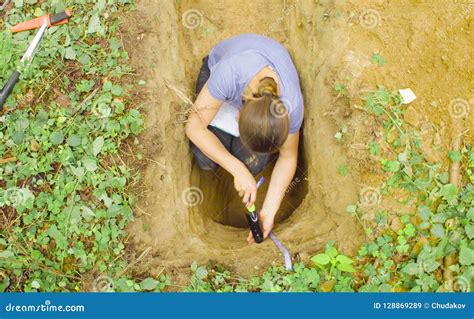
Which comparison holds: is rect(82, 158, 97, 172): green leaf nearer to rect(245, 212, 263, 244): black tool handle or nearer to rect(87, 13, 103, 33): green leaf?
rect(87, 13, 103, 33): green leaf

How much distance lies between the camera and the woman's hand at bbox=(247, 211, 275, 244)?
3379 mm

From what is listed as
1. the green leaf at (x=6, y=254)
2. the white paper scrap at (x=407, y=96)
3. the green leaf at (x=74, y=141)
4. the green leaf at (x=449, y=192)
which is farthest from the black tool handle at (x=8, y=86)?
the green leaf at (x=449, y=192)

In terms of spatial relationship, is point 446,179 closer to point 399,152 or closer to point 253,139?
point 399,152

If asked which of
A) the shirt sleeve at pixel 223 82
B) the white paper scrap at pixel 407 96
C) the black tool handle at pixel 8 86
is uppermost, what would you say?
the black tool handle at pixel 8 86

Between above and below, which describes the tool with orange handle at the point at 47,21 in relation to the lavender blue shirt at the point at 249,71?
above

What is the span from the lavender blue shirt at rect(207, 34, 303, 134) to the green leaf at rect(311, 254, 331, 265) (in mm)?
875

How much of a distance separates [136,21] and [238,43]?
845mm

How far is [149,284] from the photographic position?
9.96ft

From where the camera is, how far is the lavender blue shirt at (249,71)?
112 inches

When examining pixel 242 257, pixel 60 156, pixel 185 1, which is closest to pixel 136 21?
pixel 185 1

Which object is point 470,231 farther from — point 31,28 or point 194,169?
point 31,28

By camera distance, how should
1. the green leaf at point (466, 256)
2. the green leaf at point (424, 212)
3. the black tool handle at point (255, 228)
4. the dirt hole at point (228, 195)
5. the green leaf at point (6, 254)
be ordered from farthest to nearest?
the dirt hole at point (228, 195), the black tool handle at point (255, 228), the green leaf at point (6, 254), the green leaf at point (424, 212), the green leaf at point (466, 256)

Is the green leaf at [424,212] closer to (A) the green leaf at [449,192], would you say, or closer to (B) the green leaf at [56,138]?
(A) the green leaf at [449,192]

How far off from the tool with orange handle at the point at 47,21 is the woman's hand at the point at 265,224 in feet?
7.00
